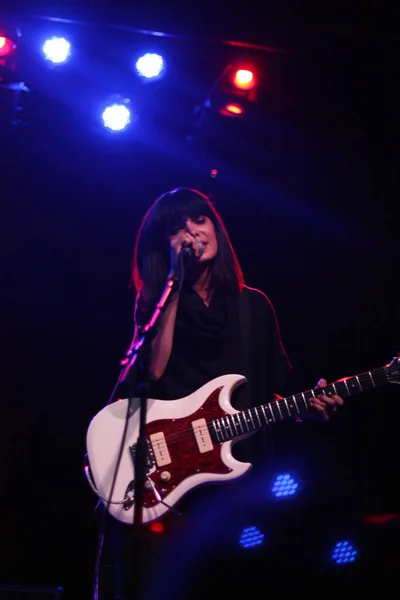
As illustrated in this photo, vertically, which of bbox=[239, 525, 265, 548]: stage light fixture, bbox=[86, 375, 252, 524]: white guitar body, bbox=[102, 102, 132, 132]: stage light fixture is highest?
bbox=[102, 102, 132, 132]: stage light fixture

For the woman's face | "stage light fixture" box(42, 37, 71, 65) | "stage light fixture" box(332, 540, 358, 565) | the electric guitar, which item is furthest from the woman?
"stage light fixture" box(42, 37, 71, 65)

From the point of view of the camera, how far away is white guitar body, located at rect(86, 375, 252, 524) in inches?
104

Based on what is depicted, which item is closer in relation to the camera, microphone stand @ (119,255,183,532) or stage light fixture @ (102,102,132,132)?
microphone stand @ (119,255,183,532)

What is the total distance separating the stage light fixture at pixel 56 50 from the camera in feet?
14.1

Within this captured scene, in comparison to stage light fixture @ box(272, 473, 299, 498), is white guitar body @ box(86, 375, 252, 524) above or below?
above

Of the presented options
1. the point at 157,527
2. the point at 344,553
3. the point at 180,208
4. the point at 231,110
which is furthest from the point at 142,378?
the point at 231,110

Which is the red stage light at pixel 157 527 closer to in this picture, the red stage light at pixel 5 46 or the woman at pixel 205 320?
the woman at pixel 205 320

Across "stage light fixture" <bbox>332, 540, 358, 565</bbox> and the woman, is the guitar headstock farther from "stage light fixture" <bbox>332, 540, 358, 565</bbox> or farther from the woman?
"stage light fixture" <bbox>332, 540, 358, 565</bbox>

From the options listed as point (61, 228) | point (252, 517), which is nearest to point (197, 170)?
point (61, 228)

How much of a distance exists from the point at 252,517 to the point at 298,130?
3.25m

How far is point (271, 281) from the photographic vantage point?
4789mm

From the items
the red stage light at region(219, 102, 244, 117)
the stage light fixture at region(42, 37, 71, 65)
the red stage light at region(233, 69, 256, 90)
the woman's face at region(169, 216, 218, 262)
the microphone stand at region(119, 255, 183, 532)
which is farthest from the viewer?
the red stage light at region(219, 102, 244, 117)

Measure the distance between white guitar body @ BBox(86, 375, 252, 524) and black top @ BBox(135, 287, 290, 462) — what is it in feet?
0.53

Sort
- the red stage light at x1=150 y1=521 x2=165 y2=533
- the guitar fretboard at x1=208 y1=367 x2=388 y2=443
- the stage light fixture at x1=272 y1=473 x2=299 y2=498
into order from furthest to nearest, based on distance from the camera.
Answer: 1. the stage light fixture at x1=272 y1=473 x2=299 y2=498
2. the guitar fretboard at x1=208 y1=367 x2=388 y2=443
3. the red stage light at x1=150 y1=521 x2=165 y2=533
